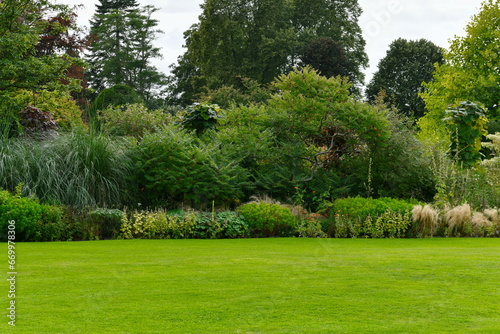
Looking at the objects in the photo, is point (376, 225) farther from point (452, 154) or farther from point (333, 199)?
point (452, 154)

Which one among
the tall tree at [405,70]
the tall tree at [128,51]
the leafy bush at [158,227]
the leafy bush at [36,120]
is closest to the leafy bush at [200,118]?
the leafy bush at [36,120]

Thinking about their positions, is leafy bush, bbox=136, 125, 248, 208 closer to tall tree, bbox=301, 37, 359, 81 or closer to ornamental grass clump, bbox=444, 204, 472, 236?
ornamental grass clump, bbox=444, 204, 472, 236

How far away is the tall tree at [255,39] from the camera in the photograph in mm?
36625

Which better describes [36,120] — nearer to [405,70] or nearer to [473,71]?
[473,71]

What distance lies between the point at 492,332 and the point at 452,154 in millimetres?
12203

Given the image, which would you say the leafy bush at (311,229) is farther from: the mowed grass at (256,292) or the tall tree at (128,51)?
the tall tree at (128,51)

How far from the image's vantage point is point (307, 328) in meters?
3.55

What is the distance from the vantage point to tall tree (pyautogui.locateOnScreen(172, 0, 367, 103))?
36625 mm

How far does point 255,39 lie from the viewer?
37.9m

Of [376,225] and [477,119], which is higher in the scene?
[477,119]

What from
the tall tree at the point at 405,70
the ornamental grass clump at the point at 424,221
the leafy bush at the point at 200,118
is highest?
the tall tree at the point at 405,70

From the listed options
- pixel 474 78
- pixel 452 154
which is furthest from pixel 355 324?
pixel 474 78

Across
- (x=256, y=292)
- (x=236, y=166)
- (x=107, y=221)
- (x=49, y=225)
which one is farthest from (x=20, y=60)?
(x=256, y=292)

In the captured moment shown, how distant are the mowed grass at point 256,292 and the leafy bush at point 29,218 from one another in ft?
6.46
